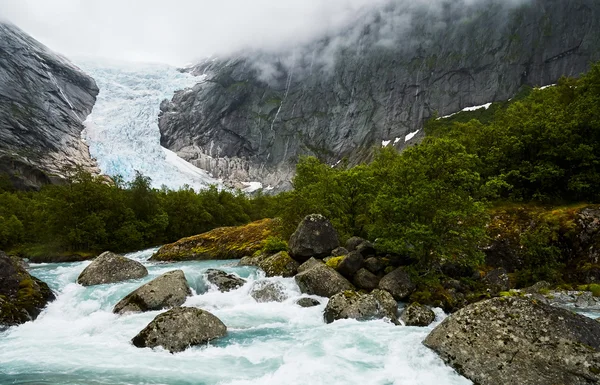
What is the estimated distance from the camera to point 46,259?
49219 millimetres

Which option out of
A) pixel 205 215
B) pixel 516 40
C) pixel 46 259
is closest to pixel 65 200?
pixel 46 259

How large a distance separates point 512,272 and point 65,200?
175 ft

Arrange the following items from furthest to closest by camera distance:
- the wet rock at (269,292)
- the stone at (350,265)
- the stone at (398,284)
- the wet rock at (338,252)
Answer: the wet rock at (338,252), the stone at (350,265), the wet rock at (269,292), the stone at (398,284)

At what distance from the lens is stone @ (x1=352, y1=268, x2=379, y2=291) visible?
22.2 metres

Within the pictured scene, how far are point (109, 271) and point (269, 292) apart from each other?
12.7 metres

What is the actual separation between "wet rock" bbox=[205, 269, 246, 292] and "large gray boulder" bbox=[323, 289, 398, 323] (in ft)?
26.9

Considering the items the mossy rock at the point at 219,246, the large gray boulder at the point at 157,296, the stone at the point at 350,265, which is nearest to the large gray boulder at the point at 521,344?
the stone at the point at 350,265

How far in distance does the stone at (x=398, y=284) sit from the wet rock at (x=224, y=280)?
9.34m

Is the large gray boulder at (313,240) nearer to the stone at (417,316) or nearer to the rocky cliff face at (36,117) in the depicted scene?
the stone at (417,316)

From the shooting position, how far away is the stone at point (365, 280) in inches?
873

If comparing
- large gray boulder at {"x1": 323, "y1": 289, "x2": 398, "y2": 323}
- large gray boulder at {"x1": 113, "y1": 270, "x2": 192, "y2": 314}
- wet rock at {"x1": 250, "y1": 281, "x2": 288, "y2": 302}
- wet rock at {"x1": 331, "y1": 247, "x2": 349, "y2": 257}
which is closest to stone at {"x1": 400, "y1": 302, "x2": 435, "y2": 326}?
large gray boulder at {"x1": 323, "y1": 289, "x2": 398, "y2": 323}

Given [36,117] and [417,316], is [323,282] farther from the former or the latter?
[36,117]

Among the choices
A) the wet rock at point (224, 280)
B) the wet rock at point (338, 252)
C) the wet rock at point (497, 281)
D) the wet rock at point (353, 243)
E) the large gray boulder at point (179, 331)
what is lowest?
the large gray boulder at point (179, 331)

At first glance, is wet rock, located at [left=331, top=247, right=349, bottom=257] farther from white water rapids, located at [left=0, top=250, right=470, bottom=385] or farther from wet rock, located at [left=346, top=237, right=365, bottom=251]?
white water rapids, located at [left=0, top=250, right=470, bottom=385]
